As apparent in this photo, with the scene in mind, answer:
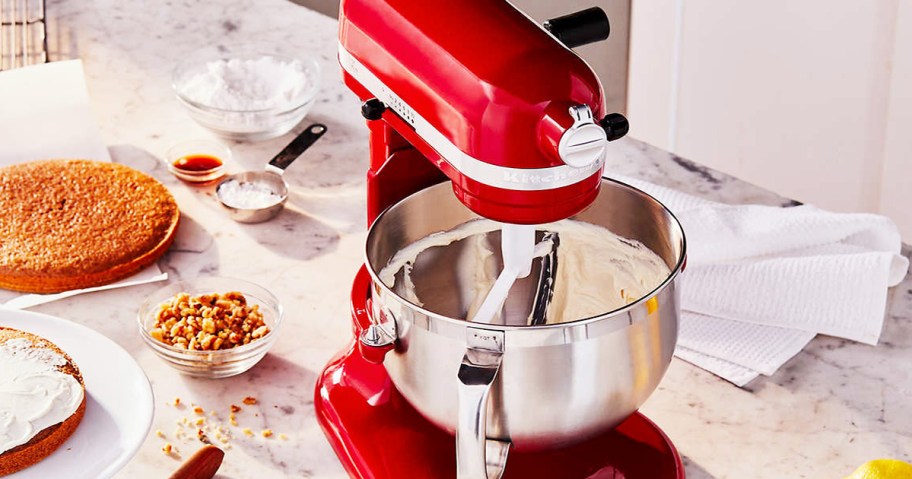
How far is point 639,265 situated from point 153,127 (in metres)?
0.90

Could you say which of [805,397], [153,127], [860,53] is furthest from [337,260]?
[860,53]

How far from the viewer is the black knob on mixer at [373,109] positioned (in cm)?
99

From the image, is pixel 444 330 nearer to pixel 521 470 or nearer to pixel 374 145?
pixel 521 470

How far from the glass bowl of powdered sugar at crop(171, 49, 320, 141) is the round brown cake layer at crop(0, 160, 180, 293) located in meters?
0.15

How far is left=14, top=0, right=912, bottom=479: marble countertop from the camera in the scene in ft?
3.70

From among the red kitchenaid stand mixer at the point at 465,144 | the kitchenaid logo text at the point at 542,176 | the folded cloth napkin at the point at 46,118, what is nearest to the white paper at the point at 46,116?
the folded cloth napkin at the point at 46,118

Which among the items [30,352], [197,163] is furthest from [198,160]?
[30,352]

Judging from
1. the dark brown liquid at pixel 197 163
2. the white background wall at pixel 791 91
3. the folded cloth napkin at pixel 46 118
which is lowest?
the white background wall at pixel 791 91

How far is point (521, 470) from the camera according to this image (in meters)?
1.03

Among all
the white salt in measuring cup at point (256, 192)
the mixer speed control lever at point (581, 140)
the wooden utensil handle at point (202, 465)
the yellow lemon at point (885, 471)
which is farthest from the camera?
the white salt in measuring cup at point (256, 192)

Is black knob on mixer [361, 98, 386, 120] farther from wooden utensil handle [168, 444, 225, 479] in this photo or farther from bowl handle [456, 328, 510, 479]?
wooden utensil handle [168, 444, 225, 479]

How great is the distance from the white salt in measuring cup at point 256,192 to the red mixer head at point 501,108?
1.85ft

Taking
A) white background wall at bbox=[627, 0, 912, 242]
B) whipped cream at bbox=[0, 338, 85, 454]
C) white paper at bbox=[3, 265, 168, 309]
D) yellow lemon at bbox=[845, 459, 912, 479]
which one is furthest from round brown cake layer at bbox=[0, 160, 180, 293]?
white background wall at bbox=[627, 0, 912, 242]

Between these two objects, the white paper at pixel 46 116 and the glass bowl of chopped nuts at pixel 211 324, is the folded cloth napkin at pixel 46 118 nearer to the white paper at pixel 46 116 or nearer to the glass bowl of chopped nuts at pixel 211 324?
the white paper at pixel 46 116
